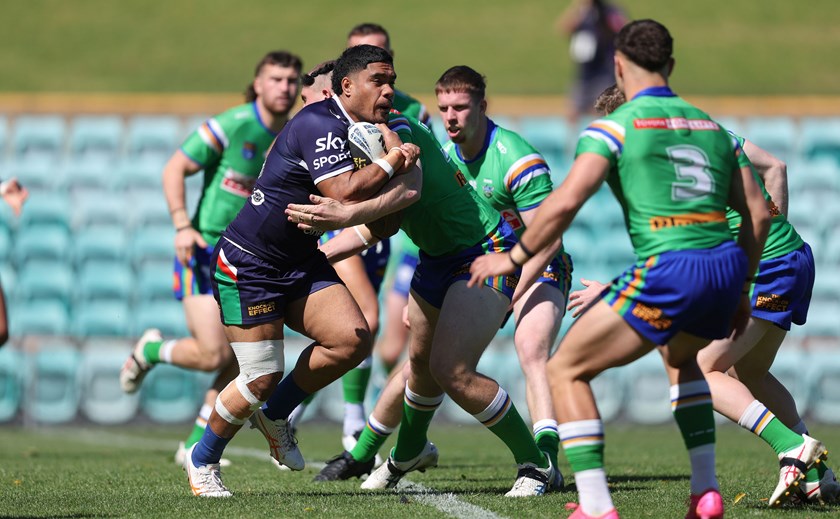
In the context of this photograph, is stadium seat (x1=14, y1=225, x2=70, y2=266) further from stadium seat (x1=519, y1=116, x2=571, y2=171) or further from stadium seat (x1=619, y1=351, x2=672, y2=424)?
stadium seat (x1=619, y1=351, x2=672, y2=424)

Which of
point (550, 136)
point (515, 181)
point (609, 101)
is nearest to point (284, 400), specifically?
point (515, 181)

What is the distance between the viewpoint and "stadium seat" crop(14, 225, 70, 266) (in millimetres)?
15086

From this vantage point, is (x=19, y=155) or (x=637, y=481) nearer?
(x=637, y=481)

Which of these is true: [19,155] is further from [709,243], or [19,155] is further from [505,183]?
[709,243]

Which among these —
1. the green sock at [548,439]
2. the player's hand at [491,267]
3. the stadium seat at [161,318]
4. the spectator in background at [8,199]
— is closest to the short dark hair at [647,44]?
the player's hand at [491,267]

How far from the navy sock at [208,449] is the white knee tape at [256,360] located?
393 mm

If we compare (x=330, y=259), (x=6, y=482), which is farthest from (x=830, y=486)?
(x=6, y=482)

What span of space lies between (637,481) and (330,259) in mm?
2240

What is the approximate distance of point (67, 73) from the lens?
26172mm

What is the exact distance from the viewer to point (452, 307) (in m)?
6.20

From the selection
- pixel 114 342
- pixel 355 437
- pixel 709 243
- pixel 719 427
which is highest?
pixel 709 243

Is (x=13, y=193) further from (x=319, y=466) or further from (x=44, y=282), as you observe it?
(x=44, y=282)

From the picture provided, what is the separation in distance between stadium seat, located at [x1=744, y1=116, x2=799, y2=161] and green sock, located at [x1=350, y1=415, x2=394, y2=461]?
9.56 metres

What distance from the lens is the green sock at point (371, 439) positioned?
23.6 feet
